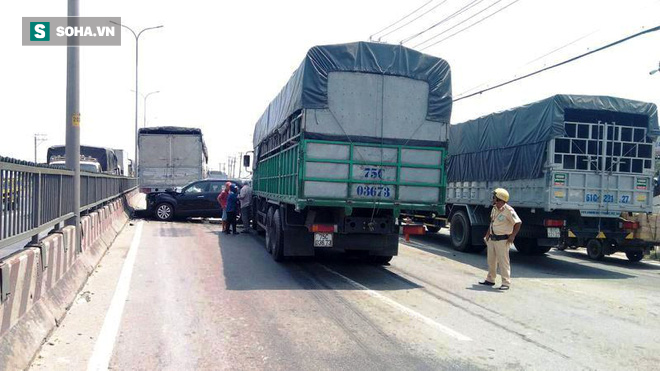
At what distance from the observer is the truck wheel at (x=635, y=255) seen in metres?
13.7

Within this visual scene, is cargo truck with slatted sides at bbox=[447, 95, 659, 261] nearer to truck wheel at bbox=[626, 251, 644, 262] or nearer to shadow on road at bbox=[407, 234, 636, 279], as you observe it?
shadow on road at bbox=[407, 234, 636, 279]

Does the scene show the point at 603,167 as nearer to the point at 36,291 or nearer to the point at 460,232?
the point at 460,232

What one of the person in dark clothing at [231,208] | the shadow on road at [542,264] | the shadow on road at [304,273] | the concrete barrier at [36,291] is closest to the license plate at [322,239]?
the shadow on road at [304,273]

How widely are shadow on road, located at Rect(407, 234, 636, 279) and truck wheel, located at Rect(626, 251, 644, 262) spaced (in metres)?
0.19

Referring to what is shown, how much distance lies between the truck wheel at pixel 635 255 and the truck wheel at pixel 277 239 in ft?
30.8

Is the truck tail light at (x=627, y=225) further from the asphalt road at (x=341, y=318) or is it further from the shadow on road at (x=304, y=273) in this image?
the shadow on road at (x=304, y=273)

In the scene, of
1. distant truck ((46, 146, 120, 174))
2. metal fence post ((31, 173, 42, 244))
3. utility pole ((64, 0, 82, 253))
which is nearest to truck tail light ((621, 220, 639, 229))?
utility pole ((64, 0, 82, 253))

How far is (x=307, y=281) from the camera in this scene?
8.62 metres

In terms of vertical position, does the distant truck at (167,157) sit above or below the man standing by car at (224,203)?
above

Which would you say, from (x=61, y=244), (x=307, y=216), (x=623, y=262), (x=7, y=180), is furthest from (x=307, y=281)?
(x=623, y=262)

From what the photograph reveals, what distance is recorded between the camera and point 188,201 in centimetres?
1859

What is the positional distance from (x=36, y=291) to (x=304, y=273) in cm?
479

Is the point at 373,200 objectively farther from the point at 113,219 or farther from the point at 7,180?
the point at 113,219

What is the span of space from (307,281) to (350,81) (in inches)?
134
